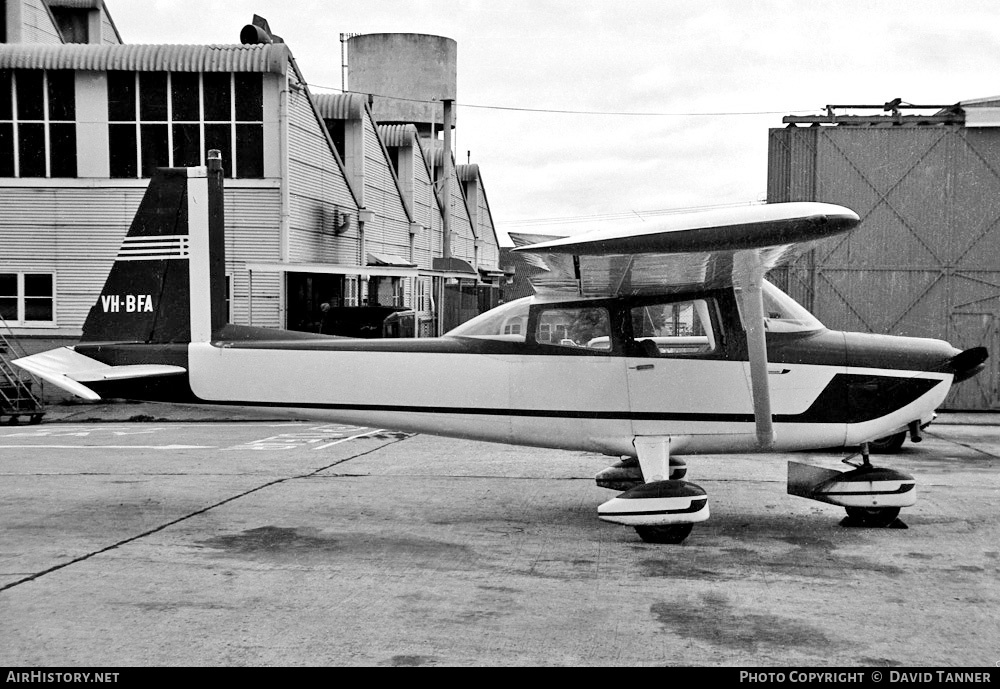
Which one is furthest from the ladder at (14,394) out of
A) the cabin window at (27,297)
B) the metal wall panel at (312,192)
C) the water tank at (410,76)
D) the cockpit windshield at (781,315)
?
the water tank at (410,76)

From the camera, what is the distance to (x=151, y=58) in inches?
863

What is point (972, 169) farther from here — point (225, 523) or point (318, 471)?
point (225, 523)

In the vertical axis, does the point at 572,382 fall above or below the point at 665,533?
above

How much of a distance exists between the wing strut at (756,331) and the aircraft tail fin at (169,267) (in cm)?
443

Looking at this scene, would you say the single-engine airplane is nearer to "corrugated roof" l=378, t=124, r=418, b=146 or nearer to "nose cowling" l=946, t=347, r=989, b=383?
"nose cowling" l=946, t=347, r=989, b=383

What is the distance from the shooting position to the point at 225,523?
8.54m

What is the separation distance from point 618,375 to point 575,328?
1.76 ft

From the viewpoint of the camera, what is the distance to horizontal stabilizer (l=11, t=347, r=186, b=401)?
8.26 metres

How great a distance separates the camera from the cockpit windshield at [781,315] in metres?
8.33

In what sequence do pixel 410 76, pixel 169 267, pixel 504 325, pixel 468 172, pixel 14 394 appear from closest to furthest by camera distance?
pixel 504 325 → pixel 169 267 → pixel 14 394 → pixel 410 76 → pixel 468 172

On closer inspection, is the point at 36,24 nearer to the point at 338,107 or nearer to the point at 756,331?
the point at 338,107

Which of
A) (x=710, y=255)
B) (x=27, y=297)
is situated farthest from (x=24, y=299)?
(x=710, y=255)

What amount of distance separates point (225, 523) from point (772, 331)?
4.71 metres
